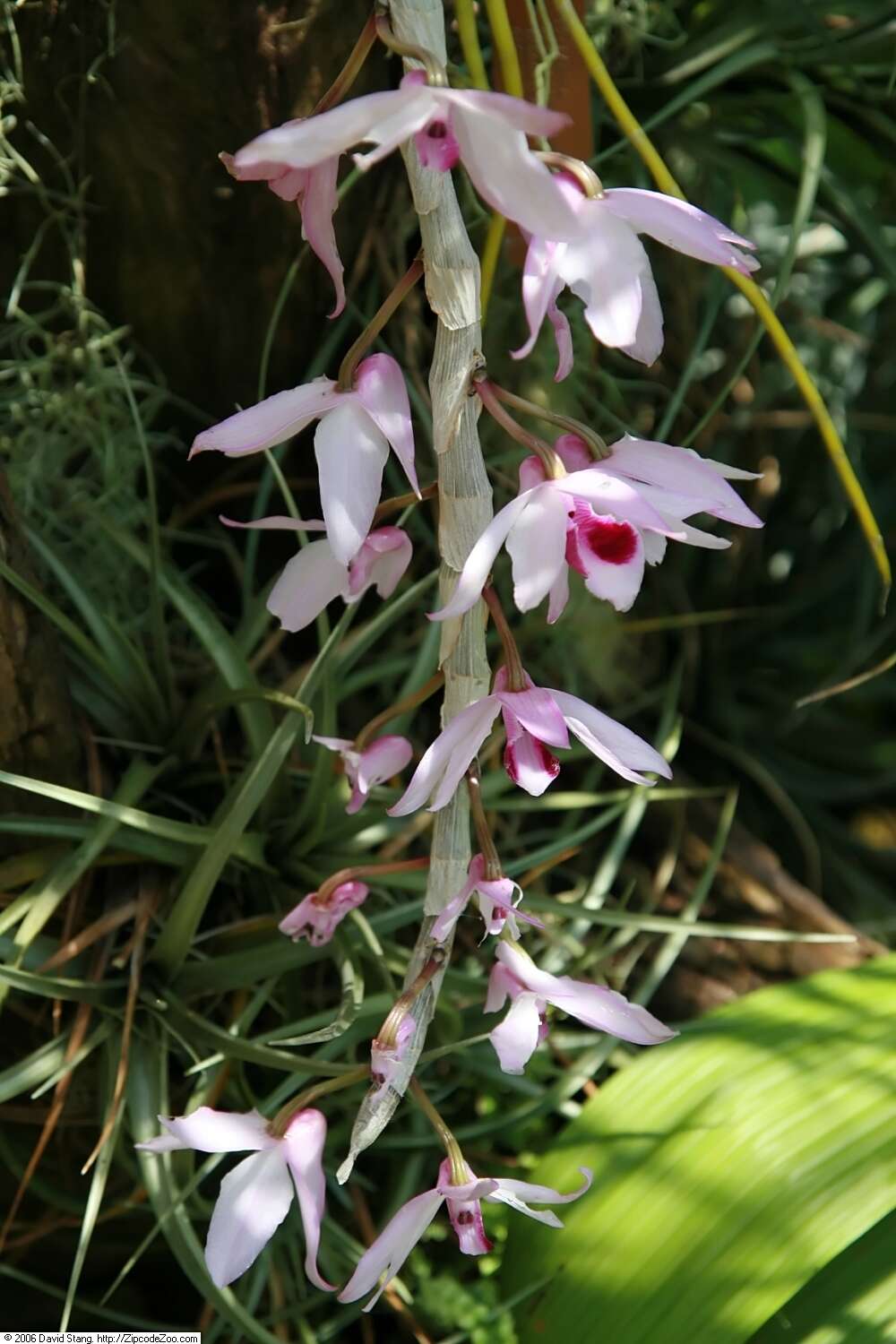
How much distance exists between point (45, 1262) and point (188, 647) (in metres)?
0.46

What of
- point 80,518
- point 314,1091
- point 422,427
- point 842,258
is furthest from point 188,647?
point 842,258

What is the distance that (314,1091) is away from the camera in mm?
484

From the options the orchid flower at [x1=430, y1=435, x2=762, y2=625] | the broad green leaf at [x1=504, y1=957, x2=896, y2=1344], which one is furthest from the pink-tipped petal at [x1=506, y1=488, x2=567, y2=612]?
the broad green leaf at [x1=504, y1=957, x2=896, y2=1344]

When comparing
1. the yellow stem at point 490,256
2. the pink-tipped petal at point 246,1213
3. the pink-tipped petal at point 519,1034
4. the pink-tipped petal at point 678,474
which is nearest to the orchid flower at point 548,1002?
the pink-tipped petal at point 519,1034

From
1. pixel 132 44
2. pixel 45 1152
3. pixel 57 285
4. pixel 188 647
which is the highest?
pixel 132 44

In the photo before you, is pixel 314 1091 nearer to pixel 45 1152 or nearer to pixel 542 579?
pixel 542 579

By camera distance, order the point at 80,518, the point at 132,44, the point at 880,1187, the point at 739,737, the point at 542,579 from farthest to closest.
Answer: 1. the point at 739,737
2. the point at 80,518
3. the point at 132,44
4. the point at 880,1187
5. the point at 542,579

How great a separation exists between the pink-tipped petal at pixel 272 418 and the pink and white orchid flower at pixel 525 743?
0.12m

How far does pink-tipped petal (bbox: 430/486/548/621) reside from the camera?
40 cm

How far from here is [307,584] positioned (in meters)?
0.49

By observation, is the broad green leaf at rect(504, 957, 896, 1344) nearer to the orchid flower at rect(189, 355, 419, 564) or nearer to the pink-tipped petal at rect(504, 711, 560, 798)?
the pink-tipped petal at rect(504, 711, 560, 798)

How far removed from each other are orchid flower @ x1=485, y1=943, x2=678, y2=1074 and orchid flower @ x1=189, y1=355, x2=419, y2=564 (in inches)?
7.9

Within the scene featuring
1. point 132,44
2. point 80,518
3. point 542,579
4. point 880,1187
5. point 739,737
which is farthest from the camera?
point 739,737

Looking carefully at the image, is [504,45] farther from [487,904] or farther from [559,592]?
[487,904]
